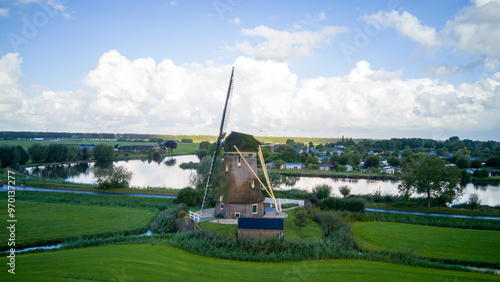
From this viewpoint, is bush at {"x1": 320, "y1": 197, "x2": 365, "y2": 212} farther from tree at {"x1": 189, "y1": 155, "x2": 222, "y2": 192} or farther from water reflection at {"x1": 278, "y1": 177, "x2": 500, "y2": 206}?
tree at {"x1": 189, "y1": 155, "x2": 222, "y2": 192}

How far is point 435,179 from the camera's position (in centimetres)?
2444

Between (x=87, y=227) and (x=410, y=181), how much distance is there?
25225 millimetres

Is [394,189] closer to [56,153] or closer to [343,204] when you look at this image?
[343,204]

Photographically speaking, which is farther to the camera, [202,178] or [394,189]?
[394,189]

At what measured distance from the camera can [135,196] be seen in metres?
27.8

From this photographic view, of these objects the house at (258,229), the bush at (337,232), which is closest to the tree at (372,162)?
Answer: the bush at (337,232)

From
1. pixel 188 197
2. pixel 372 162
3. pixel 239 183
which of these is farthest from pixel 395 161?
pixel 239 183

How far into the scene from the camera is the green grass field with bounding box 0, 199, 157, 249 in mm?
15734

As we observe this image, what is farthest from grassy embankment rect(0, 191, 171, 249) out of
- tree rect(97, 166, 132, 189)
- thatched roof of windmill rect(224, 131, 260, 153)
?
thatched roof of windmill rect(224, 131, 260, 153)

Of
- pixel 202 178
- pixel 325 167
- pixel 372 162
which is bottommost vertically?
pixel 325 167

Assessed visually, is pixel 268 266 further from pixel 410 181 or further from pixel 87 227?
pixel 410 181

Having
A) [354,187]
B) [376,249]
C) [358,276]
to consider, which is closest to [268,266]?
[358,276]

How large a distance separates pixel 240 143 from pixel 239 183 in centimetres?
248

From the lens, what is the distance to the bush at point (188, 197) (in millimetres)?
23656
